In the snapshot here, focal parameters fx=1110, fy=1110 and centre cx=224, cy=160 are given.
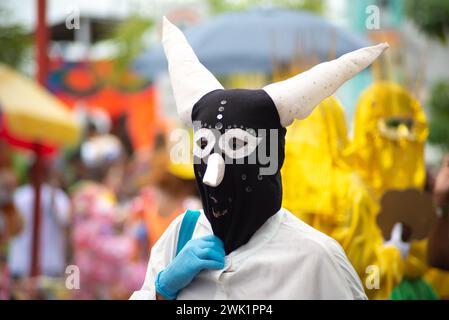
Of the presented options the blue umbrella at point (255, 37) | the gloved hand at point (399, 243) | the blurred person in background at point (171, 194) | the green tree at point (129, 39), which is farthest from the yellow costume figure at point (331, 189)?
the green tree at point (129, 39)

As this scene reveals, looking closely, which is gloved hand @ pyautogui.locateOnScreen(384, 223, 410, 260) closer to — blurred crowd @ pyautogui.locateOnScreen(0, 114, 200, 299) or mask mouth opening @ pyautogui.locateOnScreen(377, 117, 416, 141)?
mask mouth opening @ pyautogui.locateOnScreen(377, 117, 416, 141)

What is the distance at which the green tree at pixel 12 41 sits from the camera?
34.5 ft

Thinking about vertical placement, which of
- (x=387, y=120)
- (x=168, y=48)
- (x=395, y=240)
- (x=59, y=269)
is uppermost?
(x=168, y=48)

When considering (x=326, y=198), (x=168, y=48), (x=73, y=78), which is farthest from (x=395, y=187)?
(x=73, y=78)

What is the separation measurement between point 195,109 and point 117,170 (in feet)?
36.1

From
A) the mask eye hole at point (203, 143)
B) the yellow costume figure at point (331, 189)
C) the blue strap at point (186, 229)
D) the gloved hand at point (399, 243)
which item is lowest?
the gloved hand at point (399, 243)

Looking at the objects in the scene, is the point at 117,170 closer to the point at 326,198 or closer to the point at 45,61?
the point at 45,61

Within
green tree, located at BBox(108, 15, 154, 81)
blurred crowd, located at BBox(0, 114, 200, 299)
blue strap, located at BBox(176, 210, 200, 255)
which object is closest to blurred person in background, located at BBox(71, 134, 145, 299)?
blurred crowd, located at BBox(0, 114, 200, 299)

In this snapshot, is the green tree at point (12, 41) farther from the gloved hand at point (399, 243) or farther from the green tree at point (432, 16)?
the gloved hand at point (399, 243)

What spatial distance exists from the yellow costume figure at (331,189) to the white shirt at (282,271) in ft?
6.39

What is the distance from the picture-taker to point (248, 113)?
11.8 ft

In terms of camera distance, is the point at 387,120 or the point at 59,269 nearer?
the point at 387,120

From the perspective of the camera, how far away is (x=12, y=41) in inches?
421

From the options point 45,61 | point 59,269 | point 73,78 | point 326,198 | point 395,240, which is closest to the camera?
point 395,240
